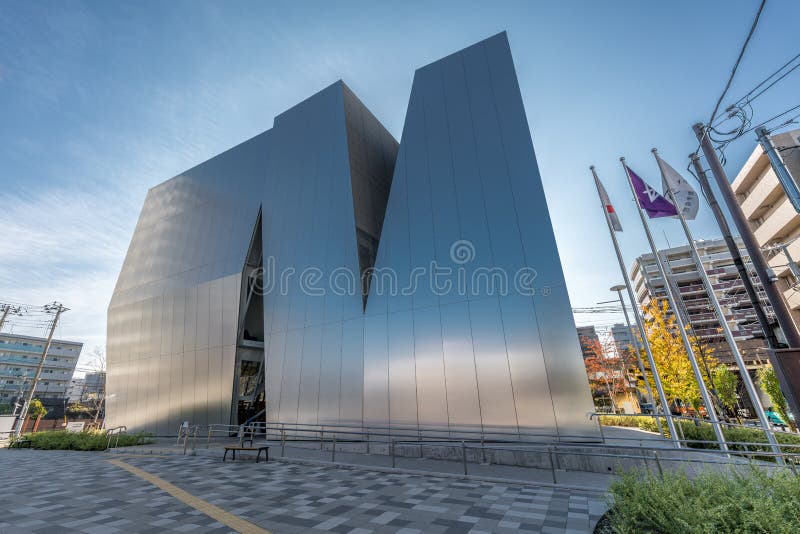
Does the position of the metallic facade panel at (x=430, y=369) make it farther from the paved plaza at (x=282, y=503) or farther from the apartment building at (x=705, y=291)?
the apartment building at (x=705, y=291)

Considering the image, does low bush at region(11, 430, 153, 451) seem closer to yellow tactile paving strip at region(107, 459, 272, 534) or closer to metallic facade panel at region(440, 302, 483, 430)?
yellow tactile paving strip at region(107, 459, 272, 534)

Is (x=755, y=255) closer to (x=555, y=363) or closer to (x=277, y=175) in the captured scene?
(x=555, y=363)

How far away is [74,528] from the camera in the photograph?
521 cm

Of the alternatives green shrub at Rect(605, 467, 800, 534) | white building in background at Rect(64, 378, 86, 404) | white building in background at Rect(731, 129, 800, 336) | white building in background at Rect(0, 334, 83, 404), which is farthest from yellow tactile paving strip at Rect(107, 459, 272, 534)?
white building in background at Rect(64, 378, 86, 404)

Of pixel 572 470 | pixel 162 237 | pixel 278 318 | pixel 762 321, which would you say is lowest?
pixel 572 470

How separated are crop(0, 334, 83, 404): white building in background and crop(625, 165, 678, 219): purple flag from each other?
92.3 metres

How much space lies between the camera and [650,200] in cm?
1063

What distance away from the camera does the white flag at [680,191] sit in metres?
9.49

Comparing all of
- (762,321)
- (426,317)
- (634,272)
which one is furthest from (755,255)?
(634,272)

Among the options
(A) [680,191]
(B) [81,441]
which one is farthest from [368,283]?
(B) [81,441]

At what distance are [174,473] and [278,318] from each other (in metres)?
7.38

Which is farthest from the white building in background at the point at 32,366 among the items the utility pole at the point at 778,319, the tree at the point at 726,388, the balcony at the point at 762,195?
the balcony at the point at 762,195

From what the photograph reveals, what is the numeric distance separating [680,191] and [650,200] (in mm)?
920

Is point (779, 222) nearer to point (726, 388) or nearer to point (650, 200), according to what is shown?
point (726, 388)
